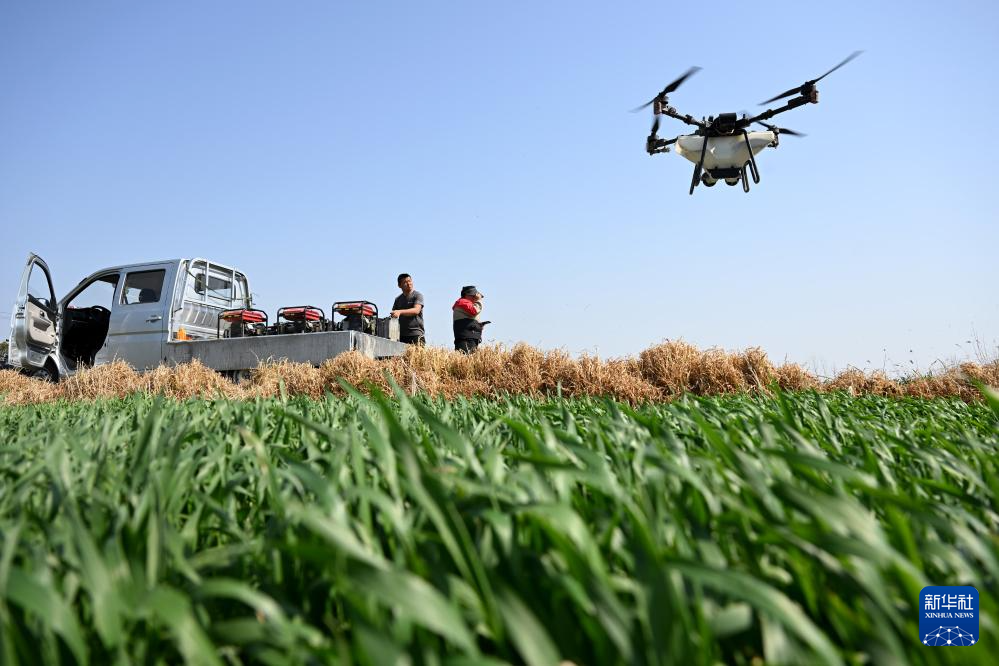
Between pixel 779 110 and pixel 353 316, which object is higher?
pixel 779 110

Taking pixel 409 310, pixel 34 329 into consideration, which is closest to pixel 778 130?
pixel 409 310

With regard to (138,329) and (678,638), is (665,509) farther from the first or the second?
(138,329)

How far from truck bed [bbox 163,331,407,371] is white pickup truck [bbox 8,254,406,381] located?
0.05 feet

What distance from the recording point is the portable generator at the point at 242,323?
10.4 meters

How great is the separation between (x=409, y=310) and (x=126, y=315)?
16.6 feet

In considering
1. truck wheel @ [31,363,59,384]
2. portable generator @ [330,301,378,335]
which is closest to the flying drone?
portable generator @ [330,301,378,335]

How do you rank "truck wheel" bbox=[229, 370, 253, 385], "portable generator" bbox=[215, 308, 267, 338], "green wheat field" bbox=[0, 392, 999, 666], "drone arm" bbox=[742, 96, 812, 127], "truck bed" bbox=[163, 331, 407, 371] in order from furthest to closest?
1. "drone arm" bbox=[742, 96, 812, 127]
2. "portable generator" bbox=[215, 308, 267, 338]
3. "truck wheel" bbox=[229, 370, 253, 385]
4. "truck bed" bbox=[163, 331, 407, 371]
5. "green wheat field" bbox=[0, 392, 999, 666]

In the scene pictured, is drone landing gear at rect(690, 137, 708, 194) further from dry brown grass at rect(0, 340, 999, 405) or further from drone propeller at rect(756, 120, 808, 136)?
dry brown grass at rect(0, 340, 999, 405)

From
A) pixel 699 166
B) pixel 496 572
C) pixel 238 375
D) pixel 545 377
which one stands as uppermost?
pixel 699 166

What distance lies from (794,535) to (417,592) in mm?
431

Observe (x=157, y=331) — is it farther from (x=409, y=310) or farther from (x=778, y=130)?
(x=778, y=130)

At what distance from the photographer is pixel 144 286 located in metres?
10.3

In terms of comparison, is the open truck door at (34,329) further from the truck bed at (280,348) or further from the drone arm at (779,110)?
the drone arm at (779,110)

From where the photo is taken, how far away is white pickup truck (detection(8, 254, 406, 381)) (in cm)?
863
